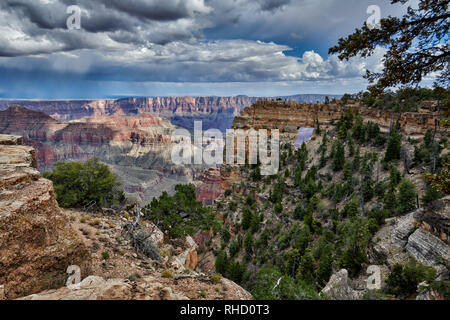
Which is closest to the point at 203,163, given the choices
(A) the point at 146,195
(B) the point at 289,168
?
(A) the point at 146,195

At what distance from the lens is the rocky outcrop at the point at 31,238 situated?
6.12 meters

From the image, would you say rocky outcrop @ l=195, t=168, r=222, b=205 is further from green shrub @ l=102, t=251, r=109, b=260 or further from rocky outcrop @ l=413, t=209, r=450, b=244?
green shrub @ l=102, t=251, r=109, b=260

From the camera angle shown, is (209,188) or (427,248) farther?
(209,188)

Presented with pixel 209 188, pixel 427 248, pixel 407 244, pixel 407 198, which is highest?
pixel 407 198

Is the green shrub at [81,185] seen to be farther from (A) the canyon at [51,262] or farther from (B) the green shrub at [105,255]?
(B) the green shrub at [105,255]

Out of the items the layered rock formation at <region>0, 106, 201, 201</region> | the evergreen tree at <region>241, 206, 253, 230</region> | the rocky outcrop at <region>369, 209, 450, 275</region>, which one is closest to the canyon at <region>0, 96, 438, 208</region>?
the layered rock formation at <region>0, 106, 201, 201</region>

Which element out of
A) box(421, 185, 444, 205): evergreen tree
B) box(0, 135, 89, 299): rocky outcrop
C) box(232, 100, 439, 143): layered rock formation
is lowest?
box(421, 185, 444, 205): evergreen tree

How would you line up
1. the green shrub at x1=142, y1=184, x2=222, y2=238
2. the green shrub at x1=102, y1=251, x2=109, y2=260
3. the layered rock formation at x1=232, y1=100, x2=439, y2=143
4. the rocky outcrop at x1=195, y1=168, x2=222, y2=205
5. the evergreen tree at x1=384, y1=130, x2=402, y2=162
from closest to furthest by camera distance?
the green shrub at x1=102, y1=251, x2=109, y2=260
the green shrub at x1=142, y1=184, x2=222, y2=238
the evergreen tree at x1=384, y1=130, x2=402, y2=162
the layered rock formation at x1=232, y1=100, x2=439, y2=143
the rocky outcrop at x1=195, y1=168, x2=222, y2=205

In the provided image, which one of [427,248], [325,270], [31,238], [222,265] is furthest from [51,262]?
[222,265]

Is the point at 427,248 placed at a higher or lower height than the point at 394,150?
lower

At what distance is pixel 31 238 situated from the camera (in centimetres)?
660

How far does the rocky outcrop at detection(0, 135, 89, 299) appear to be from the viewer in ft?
20.1

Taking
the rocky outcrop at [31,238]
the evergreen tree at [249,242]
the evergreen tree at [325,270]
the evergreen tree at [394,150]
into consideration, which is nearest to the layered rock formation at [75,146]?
the evergreen tree at [249,242]

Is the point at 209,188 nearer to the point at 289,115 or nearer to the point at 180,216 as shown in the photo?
the point at 289,115
